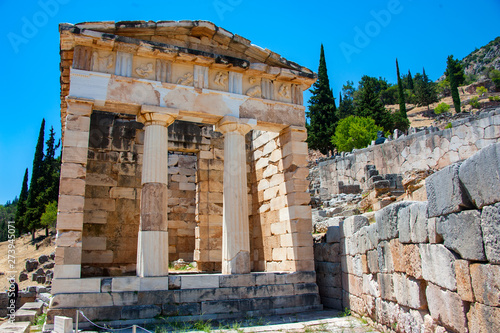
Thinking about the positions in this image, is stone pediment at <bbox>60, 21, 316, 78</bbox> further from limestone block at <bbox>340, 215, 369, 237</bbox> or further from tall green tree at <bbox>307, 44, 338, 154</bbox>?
tall green tree at <bbox>307, 44, 338, 154</bbox>

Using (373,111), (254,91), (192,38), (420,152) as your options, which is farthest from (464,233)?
(373,111)

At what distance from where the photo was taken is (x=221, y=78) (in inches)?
468

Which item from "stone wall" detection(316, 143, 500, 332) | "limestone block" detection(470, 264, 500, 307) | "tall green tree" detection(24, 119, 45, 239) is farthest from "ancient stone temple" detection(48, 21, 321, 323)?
"tall green tree" detection(24, 119, 45, 239)

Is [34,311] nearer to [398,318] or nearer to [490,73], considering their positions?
[398,318]

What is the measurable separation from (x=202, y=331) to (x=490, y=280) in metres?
5.90

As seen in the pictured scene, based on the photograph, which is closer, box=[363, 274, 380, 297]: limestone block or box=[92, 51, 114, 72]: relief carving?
box=[363, 274, 380, 297]: limestone block

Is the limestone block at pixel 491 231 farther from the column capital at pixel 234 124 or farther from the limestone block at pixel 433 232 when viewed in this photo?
the column capital at pixel 234 124

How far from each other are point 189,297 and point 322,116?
40.1 m

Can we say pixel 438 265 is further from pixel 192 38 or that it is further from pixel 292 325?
pixel 192 38

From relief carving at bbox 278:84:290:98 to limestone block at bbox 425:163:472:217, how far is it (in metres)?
7.77

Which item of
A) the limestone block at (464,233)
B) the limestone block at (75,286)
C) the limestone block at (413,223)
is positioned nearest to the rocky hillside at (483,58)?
the limestone block at (413,223)

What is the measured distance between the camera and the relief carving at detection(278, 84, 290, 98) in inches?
503

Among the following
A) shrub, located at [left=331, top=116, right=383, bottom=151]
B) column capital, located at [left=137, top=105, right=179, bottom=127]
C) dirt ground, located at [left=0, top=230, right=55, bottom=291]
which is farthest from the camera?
shrub, located at [left=331, top=116, right=383, bottom=151]

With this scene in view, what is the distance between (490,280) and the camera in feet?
13.6
